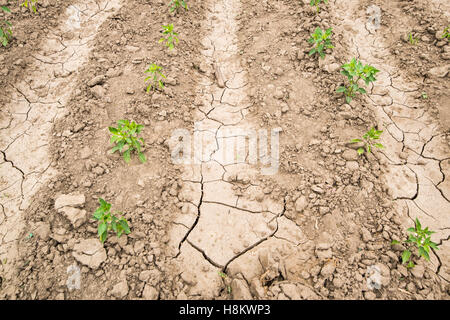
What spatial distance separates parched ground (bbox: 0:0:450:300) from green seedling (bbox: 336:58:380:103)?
4.5 inches

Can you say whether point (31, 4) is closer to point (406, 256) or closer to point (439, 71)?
point (406, 256)

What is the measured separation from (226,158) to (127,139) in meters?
1.07

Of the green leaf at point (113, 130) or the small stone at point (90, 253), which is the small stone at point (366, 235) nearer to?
the small stone at point (90, 253)

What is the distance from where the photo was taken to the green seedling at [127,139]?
2.31 m

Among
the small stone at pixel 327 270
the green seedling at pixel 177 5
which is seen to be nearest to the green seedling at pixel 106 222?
the small stone at pixel 327 270

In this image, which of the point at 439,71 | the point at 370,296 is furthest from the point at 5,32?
the point at 439,71

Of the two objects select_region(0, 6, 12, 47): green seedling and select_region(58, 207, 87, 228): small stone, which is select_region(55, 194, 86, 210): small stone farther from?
select_region(0, 6, 12, 47): green seedling

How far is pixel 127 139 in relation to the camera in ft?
7.55

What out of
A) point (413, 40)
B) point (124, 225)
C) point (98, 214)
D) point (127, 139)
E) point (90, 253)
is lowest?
point (90, 253)

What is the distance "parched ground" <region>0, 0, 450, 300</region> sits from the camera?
74.2 inches

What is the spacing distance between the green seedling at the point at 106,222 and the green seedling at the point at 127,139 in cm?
56

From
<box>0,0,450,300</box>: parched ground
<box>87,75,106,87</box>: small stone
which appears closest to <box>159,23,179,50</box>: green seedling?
<box>0,0,450,300</box>: parched ground

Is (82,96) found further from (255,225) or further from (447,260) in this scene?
(447,260)

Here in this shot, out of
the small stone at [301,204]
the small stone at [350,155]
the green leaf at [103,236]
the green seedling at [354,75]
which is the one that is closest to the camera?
the green leaf at [103,236]
